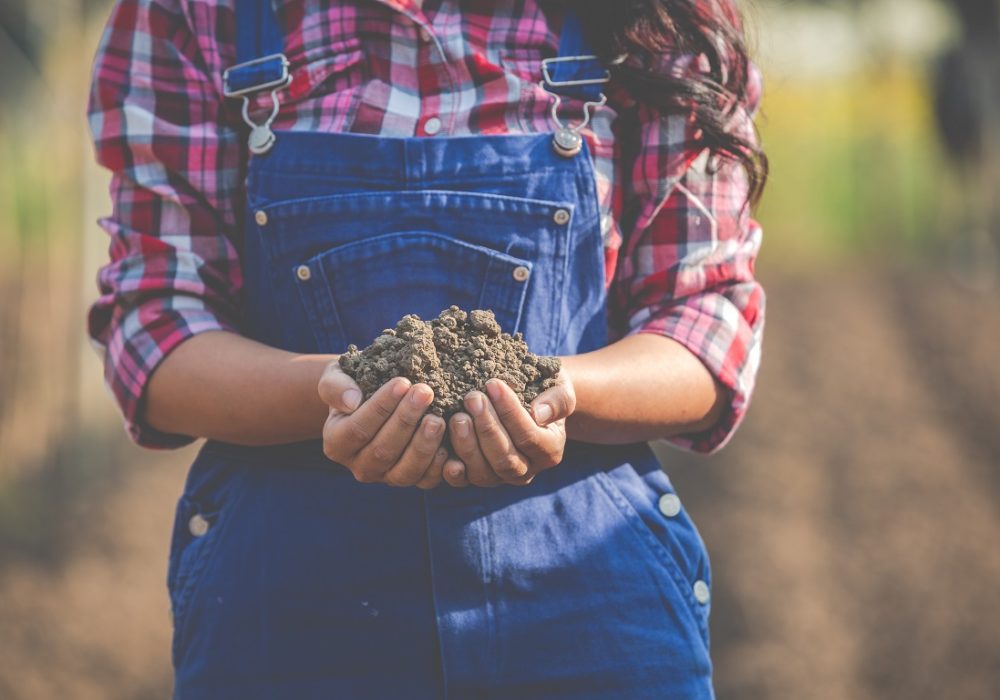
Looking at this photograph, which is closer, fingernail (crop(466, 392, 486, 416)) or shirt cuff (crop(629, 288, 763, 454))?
fingernail (crop(466, 392, 486, 416))

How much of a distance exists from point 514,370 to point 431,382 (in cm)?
11

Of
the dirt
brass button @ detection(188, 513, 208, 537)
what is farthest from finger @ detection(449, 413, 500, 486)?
the dirt

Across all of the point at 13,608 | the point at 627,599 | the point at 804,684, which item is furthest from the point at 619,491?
the point at 13,608

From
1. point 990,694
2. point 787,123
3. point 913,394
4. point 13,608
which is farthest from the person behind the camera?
point 787,123

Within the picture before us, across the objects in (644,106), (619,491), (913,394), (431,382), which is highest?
(644,106)

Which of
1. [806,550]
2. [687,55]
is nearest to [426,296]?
[687,55]

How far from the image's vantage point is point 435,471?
133 centimetres

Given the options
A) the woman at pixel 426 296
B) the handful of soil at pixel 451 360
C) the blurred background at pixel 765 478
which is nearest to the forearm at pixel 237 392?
the woman at pixel 426 296

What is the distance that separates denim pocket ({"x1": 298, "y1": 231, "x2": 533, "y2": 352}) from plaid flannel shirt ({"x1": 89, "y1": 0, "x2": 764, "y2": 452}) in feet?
0.59

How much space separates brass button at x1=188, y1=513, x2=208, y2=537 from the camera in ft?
5.24

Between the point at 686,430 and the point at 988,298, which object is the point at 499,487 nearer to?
the point at 686,430

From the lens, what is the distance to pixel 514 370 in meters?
1.38

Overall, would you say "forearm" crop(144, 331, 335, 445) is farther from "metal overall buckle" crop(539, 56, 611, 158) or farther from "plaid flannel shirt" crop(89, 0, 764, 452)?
"metal overall buckle" crop(539, 56, 611, 158)

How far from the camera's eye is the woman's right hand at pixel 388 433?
1289mm
